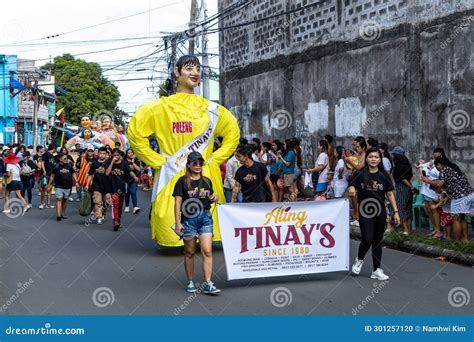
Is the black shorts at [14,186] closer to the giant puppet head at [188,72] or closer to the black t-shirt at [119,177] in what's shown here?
the black t-shirt at [119,177]

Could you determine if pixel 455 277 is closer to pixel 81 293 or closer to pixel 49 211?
pixel 81 293

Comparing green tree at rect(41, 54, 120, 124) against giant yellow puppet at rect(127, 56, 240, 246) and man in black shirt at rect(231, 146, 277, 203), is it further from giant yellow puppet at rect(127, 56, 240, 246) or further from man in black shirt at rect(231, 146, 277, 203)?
man in black shirt at rect(231, 146, 277, 203)

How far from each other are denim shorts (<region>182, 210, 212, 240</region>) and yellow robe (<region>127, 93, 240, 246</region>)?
2.48m

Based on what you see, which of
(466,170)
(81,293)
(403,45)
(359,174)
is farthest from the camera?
(403,45)

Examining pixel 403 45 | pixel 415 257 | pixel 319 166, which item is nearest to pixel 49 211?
pixel 319 166

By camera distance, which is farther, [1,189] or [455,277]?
[1,189]

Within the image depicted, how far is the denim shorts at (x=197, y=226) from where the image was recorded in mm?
8234

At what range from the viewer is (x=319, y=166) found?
1594cm

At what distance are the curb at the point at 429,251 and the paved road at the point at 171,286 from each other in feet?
0.80

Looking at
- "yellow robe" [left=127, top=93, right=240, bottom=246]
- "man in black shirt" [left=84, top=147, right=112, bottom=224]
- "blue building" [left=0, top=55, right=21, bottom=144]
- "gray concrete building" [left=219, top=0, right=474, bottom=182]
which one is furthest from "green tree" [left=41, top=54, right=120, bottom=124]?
"yellow robe" [left=127, top=93, right=240, bottom=246]

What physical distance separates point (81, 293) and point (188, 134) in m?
3.32

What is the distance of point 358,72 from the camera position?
18.5 metres

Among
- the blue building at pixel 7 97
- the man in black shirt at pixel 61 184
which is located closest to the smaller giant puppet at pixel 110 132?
the man in black shirt at pixel 61 184

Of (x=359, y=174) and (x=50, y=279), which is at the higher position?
(x=359, y=174)
